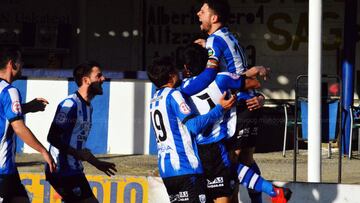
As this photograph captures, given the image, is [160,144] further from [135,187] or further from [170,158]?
[135,187]

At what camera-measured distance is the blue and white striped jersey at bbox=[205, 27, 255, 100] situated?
7559 millimetres

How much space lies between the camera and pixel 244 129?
26.1ft

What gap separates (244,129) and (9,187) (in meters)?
2.11

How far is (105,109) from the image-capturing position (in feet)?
46.0

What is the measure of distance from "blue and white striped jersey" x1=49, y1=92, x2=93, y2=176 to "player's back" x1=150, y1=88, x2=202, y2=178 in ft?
3.69

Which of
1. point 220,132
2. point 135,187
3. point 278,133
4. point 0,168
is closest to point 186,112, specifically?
point 220,132

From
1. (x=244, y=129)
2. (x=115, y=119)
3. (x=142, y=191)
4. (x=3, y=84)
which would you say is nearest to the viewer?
(x=3, y=84)

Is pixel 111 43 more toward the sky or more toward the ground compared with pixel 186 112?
more toward the sky

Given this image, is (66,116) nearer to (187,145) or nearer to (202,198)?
(187,145)

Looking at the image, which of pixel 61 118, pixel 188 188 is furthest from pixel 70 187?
pixel 188 188

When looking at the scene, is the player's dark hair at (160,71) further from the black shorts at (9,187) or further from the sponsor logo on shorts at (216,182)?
the black shorts at (9,187)

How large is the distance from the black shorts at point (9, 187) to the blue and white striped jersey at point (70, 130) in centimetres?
47

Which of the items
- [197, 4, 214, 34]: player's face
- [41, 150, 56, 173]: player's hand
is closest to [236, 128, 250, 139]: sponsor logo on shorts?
[197, 4, 214, 34]: player's face

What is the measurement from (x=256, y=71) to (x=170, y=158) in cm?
121
